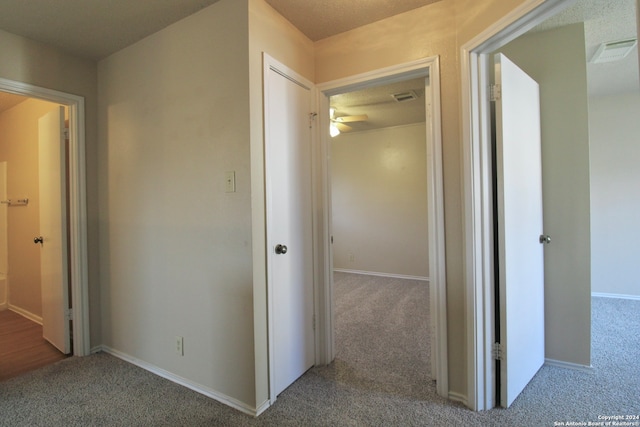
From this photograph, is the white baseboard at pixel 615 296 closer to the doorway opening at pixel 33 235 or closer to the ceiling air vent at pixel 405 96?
the ceiling air vent at pixel 405 96

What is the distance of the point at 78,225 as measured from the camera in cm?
243

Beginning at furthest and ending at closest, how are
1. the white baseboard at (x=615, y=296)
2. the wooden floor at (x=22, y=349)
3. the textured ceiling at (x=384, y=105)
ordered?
1. the white baseboard at (x=615, y=296)
2. the textured ceiling at (x=384, y=105)
3. the wooden floor at (x=22, y=349)

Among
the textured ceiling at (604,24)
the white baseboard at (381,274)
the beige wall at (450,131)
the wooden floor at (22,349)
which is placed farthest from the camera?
the white baseboard at (381,274)

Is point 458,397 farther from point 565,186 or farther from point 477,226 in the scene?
point 565,186

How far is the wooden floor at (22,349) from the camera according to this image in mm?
2283

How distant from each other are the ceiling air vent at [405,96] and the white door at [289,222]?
160cm

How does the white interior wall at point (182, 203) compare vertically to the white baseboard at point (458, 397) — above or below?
above

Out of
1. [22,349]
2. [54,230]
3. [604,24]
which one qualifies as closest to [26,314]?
[22,349]

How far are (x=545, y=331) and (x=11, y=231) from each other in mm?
5550

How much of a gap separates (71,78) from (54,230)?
4.09ft

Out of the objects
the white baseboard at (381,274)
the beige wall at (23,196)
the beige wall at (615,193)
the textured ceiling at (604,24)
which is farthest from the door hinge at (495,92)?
the beige wall at (23,196)

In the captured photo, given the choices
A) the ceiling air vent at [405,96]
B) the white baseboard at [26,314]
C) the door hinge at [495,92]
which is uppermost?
the ceiling air vent at [405,96]

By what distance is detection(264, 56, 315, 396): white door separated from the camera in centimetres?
185

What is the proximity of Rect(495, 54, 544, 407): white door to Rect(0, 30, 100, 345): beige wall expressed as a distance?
3.02 metres
